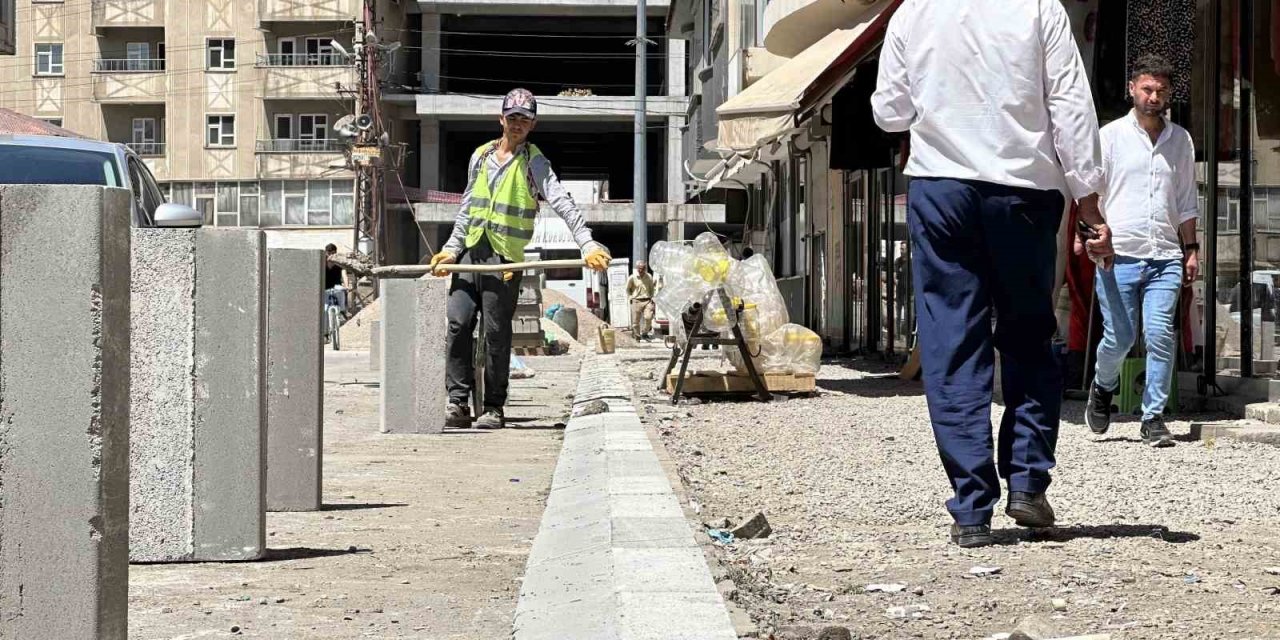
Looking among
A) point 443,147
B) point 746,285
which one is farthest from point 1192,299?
point 443,147

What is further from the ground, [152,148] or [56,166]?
[152,148]

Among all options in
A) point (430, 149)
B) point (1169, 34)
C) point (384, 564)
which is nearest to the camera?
point (384, 564)

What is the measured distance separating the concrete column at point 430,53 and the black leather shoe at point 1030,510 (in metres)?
64.2

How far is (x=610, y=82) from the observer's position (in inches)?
3031

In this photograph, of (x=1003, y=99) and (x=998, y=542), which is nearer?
(x=998, y=542)

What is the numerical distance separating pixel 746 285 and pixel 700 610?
9.62 metres

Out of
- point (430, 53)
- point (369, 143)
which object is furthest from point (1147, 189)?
point (430, 53)

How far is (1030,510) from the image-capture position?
5.32 metres

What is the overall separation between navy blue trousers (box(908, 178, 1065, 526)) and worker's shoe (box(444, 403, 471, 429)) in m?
5.33

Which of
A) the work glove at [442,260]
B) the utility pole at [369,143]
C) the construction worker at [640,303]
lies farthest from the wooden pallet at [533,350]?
the utility pole at [369,143]

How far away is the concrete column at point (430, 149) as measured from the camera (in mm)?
68125

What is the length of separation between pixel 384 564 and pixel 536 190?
5.65 m

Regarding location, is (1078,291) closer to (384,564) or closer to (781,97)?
(781,97)

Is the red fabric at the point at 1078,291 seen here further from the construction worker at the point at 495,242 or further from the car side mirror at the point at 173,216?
the car side mirror at the point at 173,216
